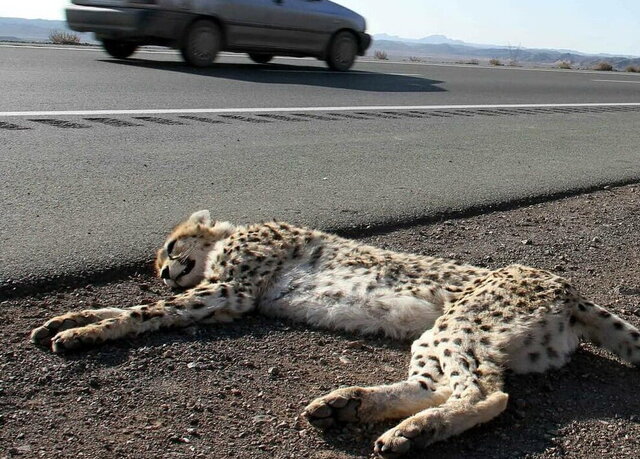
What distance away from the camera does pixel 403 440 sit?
3252 millimetres

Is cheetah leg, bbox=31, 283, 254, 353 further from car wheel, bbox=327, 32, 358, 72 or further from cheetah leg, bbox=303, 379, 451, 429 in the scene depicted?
car wheel, bbox=327, 32, 358, 72

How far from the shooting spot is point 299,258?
5.16 metres

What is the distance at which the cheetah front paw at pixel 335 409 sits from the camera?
3455mm

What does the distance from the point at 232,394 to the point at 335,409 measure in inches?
19.5

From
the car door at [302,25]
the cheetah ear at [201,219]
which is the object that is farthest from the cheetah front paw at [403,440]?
the car door at [302,25]

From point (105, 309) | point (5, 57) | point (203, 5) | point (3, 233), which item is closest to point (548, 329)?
point (105, 309)

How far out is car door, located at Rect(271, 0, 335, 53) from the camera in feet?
52.9

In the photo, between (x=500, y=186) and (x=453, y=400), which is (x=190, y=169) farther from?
(x=453, y=400)

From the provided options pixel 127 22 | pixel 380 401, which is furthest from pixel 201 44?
pixel 380 401

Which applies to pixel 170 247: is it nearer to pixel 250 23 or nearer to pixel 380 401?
pixel 380 401

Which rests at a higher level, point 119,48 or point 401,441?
point 119,48

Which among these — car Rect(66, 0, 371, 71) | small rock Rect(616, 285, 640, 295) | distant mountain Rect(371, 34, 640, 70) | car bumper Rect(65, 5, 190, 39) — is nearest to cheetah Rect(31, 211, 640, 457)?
small rock Rect(616, 285, 640, 295)

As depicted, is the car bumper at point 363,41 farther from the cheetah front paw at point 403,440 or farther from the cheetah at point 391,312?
the cheetah front paw at point 403,440

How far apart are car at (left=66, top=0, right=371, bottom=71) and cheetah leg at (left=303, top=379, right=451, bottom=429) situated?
11793 millimetres
